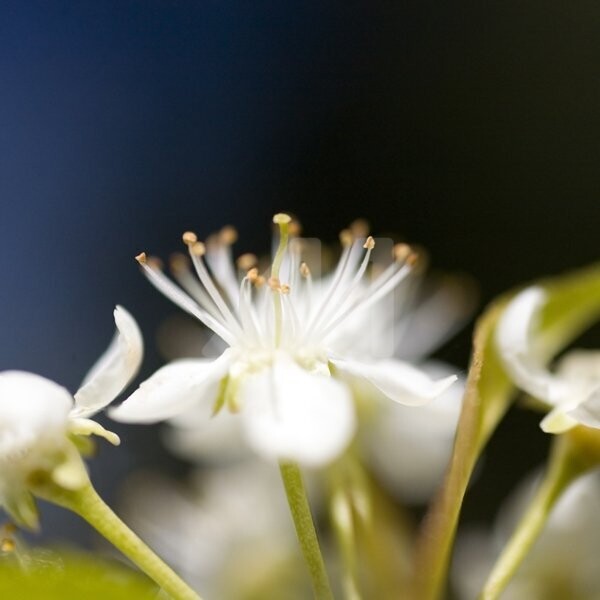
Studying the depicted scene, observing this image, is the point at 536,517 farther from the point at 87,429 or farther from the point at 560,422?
the point at 87,429

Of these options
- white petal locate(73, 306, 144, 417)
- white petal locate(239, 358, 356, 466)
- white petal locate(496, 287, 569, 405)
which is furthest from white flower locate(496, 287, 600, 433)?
white petal locate(73, 306, 144, 417)

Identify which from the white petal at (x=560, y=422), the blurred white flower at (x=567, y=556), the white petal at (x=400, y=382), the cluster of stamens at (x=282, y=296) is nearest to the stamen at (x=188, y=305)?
the cluster of stamens at (x=282, y=296)

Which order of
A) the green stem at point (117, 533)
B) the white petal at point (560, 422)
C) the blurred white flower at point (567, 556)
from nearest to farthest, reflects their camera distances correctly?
the green stem at point (117, 533) < the white petal at point (560, 422) < the blurred white flower at point (567, 556)

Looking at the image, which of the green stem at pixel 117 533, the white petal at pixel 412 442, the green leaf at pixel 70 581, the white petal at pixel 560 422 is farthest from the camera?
the white petal at pixel 412 442

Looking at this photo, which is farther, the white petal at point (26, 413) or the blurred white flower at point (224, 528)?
the blurred white flower at point (224, 528)

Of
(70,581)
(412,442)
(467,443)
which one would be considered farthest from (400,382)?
(412,442)

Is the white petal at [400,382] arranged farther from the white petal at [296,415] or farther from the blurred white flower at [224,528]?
the blurred white flower at [224,528]

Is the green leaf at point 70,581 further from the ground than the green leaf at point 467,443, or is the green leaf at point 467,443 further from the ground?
the green leaf at point 70,581
